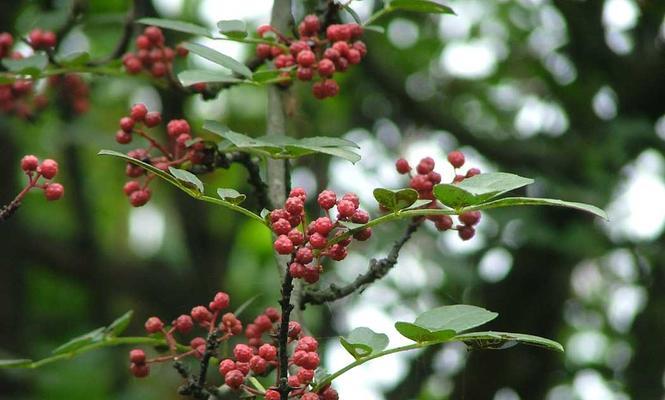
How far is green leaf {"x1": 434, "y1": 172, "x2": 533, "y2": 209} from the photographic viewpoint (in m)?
1.24

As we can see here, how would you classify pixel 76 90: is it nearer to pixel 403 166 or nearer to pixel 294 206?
pixel 403 166

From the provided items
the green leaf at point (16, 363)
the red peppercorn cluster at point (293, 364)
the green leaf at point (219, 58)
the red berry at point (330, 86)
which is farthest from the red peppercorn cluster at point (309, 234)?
the green leaf at point (16, 363)

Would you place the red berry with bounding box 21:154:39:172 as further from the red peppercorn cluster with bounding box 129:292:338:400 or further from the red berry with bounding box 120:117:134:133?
the red peppercorn cluster with bounding box 129:292:338:400

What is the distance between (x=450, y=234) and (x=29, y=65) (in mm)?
2279

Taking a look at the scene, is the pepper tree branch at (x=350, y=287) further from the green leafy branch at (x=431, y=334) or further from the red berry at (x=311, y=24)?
the red berry at (x=311, y=24)

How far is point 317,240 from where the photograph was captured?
1.26 m

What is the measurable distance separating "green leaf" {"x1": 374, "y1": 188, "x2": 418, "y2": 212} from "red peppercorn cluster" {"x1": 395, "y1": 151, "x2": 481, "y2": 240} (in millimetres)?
213

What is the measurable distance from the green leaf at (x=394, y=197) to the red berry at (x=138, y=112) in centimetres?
55

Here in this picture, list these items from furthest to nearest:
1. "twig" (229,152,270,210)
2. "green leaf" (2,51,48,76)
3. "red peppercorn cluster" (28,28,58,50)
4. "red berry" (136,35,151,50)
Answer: "red peppercorn cluster" (28,28,58,50)
"red berry" (136,35,151,50)
"green leaf" (2,51,48,76)
"twig" (229,152,270,210)

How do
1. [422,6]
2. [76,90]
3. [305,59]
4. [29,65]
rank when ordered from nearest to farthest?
[305,59] → [422,6] → [29,65] → [76,90]

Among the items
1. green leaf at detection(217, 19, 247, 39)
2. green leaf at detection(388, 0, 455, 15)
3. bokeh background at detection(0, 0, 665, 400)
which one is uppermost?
green leaf at detection(388, 0, 455, 15)

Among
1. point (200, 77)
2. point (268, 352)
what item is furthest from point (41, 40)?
point (268, 352)

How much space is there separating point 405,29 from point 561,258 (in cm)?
123

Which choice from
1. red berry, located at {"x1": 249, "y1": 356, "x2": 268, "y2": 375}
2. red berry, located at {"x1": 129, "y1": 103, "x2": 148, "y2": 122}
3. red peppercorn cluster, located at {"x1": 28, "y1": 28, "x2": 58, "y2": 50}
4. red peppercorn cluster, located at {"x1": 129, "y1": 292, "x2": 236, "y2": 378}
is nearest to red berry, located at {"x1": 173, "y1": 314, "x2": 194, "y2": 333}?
red peppercorn cluster, located at {"x1": 129, "y1": 292, "x2": 236, "y2": 378}
